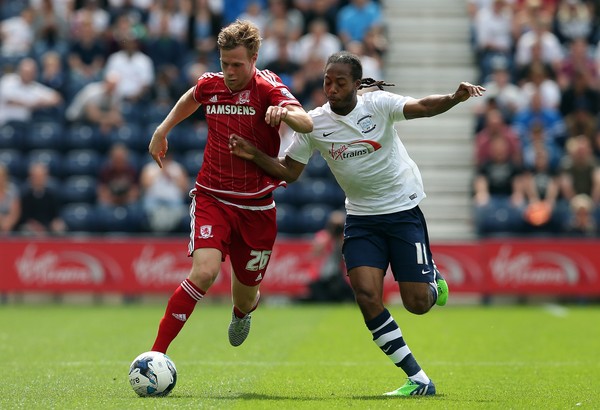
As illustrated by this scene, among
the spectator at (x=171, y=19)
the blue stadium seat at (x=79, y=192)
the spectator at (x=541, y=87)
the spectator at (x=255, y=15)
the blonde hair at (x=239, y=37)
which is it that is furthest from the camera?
the spectator at (x=171, y=19)

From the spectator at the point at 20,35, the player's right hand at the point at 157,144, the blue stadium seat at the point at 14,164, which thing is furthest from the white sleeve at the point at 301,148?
the spectator at the point at 20,35

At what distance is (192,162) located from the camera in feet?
67.7

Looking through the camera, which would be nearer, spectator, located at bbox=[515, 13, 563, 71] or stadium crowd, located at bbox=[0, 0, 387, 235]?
stadium crowd, located at bbox=[0, 0, 387, 235]

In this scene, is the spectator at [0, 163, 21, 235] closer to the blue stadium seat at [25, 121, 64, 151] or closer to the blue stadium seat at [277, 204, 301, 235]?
the blue stadium seat at [25, 121, 64, 151]

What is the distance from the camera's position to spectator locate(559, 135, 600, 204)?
778 inches

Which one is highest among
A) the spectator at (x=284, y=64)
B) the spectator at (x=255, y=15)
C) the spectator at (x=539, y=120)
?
the spectator at (x=255, y=15)

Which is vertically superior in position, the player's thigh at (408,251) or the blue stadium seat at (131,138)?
the player's thigh at (408,251)

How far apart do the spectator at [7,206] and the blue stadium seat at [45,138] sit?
157 centimetres

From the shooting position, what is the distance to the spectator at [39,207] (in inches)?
771

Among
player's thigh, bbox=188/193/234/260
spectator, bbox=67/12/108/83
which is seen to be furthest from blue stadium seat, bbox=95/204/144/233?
player's thigh, bbox=188/193/234/260

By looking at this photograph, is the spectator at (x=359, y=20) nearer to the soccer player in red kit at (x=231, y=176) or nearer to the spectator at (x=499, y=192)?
the spectator at (x=499, y=192)

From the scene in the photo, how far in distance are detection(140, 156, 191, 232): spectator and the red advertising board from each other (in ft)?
1.65

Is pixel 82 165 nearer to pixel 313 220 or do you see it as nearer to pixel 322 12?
pixel 313 220

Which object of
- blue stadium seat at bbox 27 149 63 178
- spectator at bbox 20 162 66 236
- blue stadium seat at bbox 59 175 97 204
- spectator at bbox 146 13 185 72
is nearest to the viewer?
spectator at bbox 20 162 66 236
